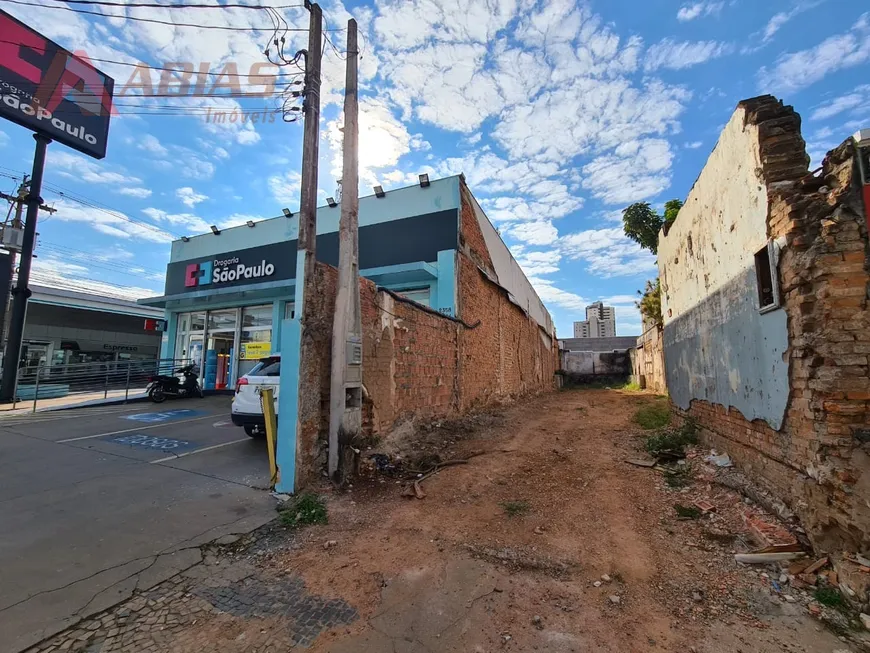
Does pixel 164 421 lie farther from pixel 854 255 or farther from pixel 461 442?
pixel 854 255

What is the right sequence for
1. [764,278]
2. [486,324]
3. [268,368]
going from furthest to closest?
[486,324] < [268,368] < [764,278]

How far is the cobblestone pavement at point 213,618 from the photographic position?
2221 millimetres

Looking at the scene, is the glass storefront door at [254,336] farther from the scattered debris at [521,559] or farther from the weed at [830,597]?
the weed at [830,597]

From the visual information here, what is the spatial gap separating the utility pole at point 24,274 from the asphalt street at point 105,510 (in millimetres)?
6583

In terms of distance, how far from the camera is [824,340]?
3.08 meters

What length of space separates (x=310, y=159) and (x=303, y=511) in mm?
4391

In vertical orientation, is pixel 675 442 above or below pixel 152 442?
above

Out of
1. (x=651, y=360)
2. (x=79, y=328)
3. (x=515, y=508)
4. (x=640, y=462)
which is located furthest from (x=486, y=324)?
(x=79, y=328)

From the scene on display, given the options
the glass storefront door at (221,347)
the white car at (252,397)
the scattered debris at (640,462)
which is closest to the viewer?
the scattered debris at (640,462)

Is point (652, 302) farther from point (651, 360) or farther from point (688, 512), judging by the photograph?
point (688, 512)

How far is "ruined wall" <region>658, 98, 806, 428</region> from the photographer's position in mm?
3861

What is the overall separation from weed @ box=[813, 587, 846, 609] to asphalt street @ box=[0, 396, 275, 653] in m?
4.45

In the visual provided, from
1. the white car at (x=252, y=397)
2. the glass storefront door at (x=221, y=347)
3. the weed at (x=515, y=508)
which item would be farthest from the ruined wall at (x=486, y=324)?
the glass storefront door at (x=221, y=347)

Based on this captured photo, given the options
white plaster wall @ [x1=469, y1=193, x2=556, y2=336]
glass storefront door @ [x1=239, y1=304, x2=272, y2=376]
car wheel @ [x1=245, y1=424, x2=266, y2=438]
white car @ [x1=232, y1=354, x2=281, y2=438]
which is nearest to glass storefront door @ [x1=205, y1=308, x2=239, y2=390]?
glass storefront door @ [x1=239, y1=304, x2=272, y2=376]
